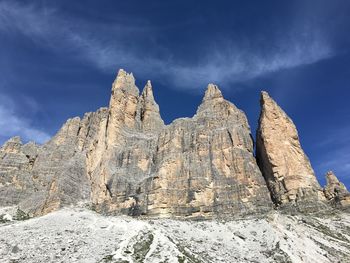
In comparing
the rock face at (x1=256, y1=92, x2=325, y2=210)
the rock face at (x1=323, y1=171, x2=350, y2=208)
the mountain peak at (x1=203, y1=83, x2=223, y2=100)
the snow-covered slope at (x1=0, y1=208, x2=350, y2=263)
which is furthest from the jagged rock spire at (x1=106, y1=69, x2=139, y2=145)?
the rock face at (x1=323, y1=171, x2=350, y2=208)

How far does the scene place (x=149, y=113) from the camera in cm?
10775

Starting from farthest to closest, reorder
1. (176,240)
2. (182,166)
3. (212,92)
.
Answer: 1. (212,92)
2. (182,166)
3. (176,240)

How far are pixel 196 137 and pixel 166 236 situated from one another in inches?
1321

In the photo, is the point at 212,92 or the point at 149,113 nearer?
the point at 212,92

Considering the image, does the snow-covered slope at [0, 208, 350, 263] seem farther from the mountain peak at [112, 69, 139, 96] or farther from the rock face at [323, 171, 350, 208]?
the mountain peak at [112, 69, 139, 96]

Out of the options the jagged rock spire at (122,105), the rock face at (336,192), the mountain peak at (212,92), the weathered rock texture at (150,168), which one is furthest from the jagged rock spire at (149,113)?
the rock face at (336,192)

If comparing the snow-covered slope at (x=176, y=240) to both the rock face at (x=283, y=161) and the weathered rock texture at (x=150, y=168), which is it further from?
the weathered rock texture at (x=150, y=168)

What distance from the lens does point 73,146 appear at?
4606 inches

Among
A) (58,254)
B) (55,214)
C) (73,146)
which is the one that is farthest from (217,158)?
(73,146)

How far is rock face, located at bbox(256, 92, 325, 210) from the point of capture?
2943 inches

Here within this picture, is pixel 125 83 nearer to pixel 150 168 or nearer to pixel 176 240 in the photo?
pixel 150 168

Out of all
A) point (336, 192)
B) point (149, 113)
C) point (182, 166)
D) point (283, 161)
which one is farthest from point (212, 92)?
point (336, 192)

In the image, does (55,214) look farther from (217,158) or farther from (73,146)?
(73,146)

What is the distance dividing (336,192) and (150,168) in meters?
39.1
